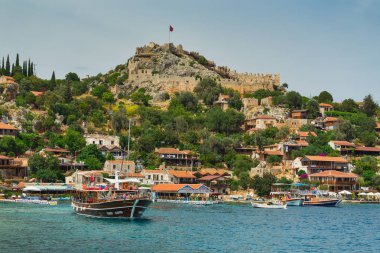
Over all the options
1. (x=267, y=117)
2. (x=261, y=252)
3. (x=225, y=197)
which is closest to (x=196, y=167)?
(x=225, y=197)

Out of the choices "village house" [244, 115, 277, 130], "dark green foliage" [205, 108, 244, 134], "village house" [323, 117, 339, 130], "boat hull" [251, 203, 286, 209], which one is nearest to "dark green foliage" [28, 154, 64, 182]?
"boat hull" [251, 203, 286, 209]

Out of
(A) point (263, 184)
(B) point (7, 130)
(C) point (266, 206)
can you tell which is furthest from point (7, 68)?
(C) point (266, 206)

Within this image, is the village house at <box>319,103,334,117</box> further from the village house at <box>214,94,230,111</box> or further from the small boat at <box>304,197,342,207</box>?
the small boat at <box>304,197,342,207</box>

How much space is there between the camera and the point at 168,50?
489 feet

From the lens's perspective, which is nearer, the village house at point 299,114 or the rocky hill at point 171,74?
the village house at point 299,114

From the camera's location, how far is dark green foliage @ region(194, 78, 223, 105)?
13362cm

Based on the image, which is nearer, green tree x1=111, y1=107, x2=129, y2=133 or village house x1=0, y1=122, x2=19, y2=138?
village house x1=0, y1=122, x2=19, y2=138

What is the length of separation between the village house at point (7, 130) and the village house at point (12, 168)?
8.01 meters

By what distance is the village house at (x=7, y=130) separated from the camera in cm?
10431

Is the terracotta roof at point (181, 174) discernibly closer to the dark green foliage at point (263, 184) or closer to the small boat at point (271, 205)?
the dark green foliage at point (263, 184)

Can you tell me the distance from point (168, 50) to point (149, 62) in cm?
620

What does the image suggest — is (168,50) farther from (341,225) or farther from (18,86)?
(341,225)

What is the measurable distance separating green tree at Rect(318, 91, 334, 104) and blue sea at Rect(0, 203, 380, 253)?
7914 cm

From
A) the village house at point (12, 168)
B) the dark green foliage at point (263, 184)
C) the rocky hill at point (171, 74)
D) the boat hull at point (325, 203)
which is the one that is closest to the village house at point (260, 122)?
the rocky hill at point (171, 74)
